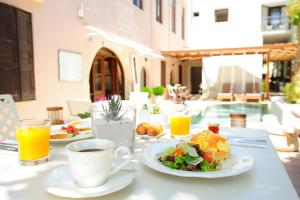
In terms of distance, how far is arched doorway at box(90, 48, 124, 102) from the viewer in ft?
23.3

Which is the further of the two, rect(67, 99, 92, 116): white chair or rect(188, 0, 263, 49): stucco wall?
rect(188, 0, 263, 49): stucco wall

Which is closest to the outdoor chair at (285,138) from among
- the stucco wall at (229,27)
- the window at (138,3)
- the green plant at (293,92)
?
the green plant at (293,92)

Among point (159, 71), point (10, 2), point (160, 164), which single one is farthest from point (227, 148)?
point (159, 71)

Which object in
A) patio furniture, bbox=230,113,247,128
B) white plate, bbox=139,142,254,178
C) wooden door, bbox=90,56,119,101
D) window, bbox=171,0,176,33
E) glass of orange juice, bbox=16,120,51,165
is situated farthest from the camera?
window, bbox=171,0,176,33

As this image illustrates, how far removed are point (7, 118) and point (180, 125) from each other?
1380 millimetres

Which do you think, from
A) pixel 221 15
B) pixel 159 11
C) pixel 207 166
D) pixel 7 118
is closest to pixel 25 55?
pixel 7 118

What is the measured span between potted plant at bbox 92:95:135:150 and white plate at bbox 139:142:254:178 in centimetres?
12

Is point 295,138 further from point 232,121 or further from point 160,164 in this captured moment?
point 160,164

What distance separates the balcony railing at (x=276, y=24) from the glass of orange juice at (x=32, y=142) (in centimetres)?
1873

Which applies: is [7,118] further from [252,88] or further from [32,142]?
[252,88]

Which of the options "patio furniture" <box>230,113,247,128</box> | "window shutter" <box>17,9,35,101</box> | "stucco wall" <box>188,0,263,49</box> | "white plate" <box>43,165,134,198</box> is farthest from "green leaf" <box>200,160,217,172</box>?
"stucco wall" <box>188,0,263,49</box>

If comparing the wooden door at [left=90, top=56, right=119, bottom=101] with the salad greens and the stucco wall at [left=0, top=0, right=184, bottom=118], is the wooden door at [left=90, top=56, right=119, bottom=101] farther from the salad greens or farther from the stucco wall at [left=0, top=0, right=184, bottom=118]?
the salad greens

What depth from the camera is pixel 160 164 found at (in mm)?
905

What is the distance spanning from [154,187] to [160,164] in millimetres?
137
